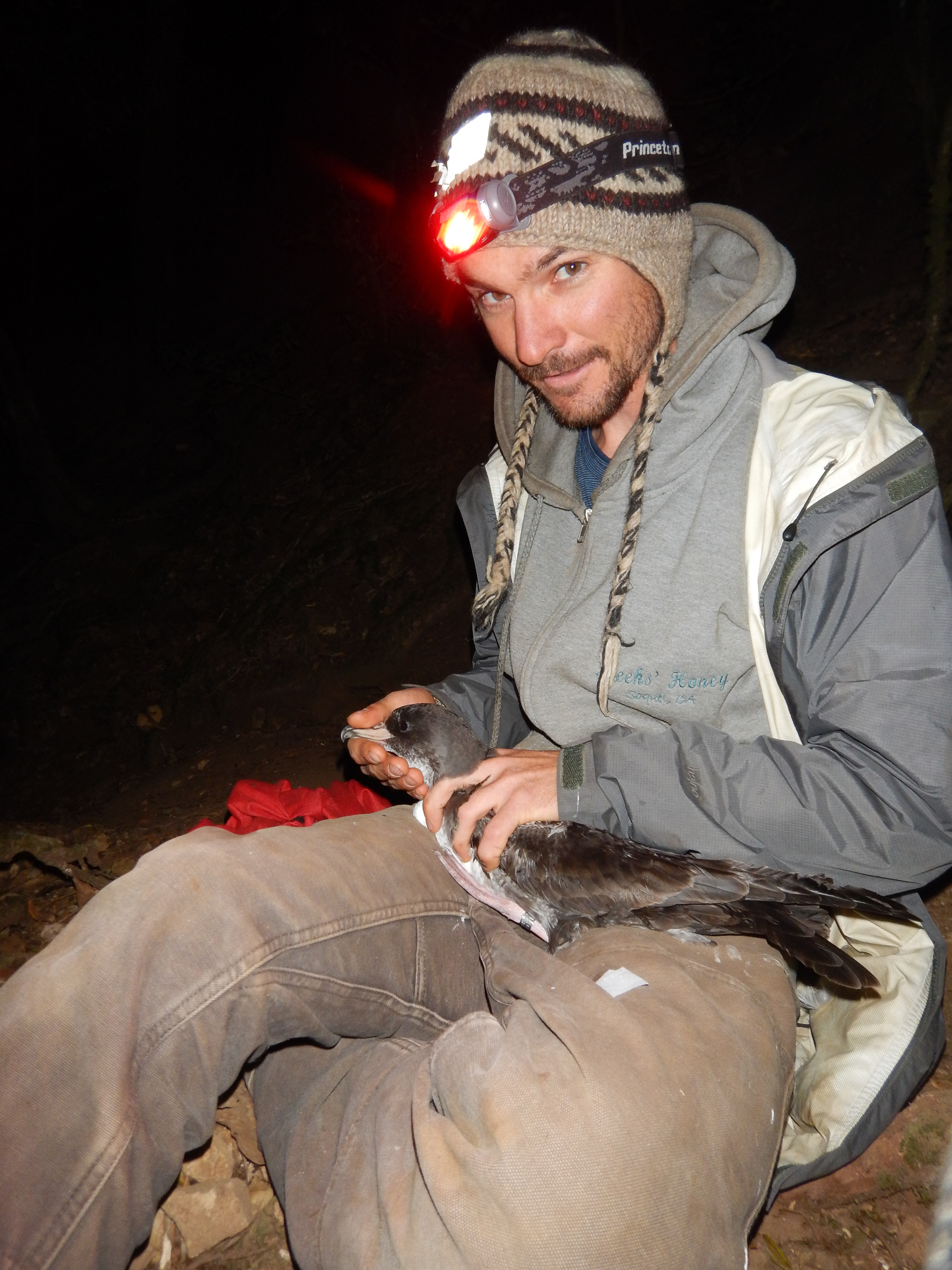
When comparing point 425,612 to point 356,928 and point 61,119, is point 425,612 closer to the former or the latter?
point 356,928

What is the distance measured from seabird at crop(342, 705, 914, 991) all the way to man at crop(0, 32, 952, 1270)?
9 cm

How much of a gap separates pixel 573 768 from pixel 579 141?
1.76 meters

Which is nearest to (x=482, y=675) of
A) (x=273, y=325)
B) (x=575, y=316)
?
(x=575, y=316)

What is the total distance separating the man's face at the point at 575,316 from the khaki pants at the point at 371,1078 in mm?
1566

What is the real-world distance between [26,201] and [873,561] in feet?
52.1

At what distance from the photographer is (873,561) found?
205 cm

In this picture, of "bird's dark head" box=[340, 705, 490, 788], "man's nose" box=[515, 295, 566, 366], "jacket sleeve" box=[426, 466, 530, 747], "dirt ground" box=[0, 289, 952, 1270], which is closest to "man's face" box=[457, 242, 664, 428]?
"man's nose" box=[515, 295, 566, 366]

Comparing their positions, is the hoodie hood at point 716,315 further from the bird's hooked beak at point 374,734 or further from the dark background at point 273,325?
the dark background at point 273,325

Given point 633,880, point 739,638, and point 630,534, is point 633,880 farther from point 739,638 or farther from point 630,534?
point 630,534

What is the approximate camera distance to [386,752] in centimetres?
308

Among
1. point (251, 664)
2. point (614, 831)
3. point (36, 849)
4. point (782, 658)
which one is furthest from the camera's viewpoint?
point (251, 664)

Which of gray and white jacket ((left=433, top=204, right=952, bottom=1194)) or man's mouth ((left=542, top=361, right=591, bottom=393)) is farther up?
man's mouth ((left=542, top=361, right=591, bottom=393))

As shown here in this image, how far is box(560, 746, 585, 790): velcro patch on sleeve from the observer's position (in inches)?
91.0

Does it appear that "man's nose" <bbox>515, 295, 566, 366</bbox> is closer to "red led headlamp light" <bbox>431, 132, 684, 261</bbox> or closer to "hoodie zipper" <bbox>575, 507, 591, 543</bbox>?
"red led headlamp light" <bbox>431, 132, 684, 261</bbox>
